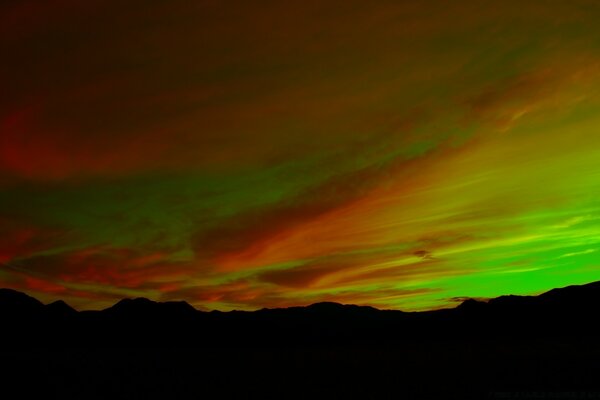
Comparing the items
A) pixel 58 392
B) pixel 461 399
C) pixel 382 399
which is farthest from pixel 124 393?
pixel 461 399

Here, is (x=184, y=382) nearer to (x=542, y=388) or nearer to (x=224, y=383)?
(x=224, y=383)

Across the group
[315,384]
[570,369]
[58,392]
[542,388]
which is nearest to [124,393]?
[58,392]

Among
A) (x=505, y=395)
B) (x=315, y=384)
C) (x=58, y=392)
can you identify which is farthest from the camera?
(x=315, y=384)

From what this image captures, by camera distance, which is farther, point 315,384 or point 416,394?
point 315,384

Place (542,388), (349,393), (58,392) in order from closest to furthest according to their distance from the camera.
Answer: (542,388)
(349,393)
(58,392)

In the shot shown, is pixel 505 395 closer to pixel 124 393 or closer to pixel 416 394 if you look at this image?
pixel 416 394

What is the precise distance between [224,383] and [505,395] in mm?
33813

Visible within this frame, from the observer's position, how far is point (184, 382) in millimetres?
64250

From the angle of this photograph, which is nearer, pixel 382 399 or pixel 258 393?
pixel 382 399

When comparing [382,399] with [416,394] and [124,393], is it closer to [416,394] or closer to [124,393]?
[416,394]

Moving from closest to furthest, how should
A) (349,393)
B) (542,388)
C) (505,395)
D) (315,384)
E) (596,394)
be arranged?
1. (596,394)
2. (505,395)
3. (542,388)
4. (349,393)
5. (315,384)

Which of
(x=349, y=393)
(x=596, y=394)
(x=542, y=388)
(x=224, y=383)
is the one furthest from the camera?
(x=224, y=383)

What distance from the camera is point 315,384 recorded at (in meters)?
58.3

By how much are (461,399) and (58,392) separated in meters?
37.1
